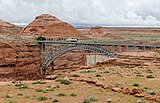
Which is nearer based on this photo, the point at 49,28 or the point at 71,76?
the point at 71,76

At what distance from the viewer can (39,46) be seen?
60500 millimetres

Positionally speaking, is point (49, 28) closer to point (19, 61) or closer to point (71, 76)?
point (19, 61)

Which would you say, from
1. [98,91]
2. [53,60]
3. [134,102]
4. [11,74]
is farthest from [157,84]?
[53,60]

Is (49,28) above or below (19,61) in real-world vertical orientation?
above

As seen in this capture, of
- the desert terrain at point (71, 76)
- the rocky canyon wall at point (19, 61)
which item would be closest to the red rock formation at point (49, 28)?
the desert terrain at point (71, 76)

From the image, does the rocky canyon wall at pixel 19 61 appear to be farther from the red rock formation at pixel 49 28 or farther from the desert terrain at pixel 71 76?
the red rock formation at pixel 49 28

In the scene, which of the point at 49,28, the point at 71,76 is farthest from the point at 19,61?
the point at 49,28

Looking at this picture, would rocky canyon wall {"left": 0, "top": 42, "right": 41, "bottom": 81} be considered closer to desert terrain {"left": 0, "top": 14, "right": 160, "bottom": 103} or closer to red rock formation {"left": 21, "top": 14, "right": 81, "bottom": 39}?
desert terrain {"left": 0, "top": 14, "right": 160, "bottom": 103}

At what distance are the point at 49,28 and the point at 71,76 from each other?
56.3m

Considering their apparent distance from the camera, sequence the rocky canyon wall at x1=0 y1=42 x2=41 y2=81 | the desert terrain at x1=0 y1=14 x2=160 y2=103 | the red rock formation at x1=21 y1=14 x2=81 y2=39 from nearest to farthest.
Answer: the desert terrain at x1=0 y1=14 x2=160 y2=103 → the rocky canyon wall at x1=0 y1=42 x2=41 y2=81 → the red rock formation at x1=21 y1=14 x2=81 y2=39

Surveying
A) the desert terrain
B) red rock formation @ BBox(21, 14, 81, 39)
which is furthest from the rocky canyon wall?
red rock formation @ BBox(21, 14, 81, 39)

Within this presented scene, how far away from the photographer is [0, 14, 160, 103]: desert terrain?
16797 millimetres

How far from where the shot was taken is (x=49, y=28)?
82750 mm

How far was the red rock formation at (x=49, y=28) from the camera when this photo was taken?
82.6m
